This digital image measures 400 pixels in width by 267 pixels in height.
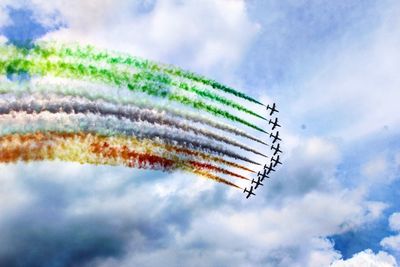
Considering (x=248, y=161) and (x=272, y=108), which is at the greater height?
(x=272, y=108)

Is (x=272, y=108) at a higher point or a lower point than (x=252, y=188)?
higher

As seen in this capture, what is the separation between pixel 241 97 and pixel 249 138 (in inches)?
215

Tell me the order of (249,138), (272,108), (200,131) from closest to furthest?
(200,131), (249,138), (272,108)

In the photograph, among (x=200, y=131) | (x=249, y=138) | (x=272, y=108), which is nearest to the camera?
(x=200, y=131)

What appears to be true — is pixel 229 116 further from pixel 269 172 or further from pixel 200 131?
pixel 269 172

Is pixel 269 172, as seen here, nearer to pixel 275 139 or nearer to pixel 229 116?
pixel 275 139

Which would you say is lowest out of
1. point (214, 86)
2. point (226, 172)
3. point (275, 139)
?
point (226, 172)

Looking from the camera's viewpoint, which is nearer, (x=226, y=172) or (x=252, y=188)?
(x=226, y=172)

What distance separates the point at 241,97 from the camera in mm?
55969

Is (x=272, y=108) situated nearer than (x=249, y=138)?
No

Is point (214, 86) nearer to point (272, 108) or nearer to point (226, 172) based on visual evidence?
point (226, 172)

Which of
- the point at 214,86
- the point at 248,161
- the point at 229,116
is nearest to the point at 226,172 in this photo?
the point at 248,161

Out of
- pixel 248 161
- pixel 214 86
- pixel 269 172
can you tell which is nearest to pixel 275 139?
pixel 269 172

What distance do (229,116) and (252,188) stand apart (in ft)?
76.0
